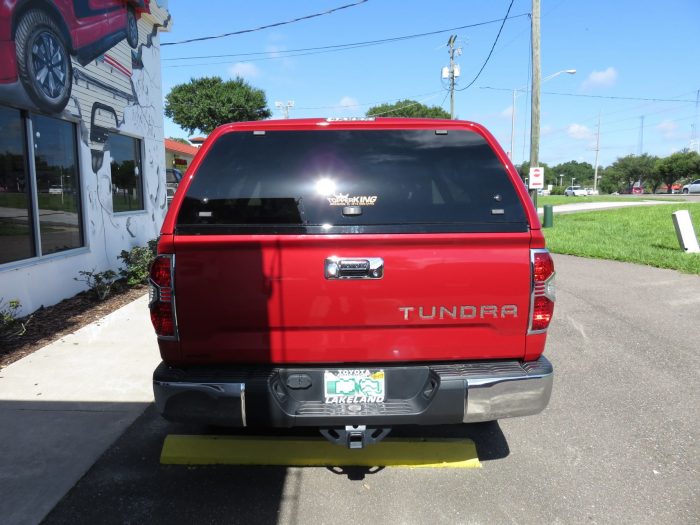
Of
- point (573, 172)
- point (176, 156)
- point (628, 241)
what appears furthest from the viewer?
point (573, 172)

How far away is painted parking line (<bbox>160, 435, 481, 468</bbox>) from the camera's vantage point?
317 centimetres

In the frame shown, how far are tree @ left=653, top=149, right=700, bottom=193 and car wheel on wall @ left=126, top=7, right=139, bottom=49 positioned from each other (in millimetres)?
81342

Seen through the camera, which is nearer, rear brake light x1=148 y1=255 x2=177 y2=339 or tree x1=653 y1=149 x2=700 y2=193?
rear brake light x1=148 y1=255 x2=177 y2=339

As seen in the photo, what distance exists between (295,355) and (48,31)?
6157mm

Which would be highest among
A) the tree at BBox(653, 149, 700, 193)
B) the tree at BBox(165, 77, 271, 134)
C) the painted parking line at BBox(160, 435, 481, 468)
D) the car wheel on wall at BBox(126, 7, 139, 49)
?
the tree at BBox(165, 77, 271, 134)

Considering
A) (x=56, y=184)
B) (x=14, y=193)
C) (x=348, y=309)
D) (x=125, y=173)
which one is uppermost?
(x=125, y=173)

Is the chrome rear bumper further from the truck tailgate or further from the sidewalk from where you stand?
the sidewalk

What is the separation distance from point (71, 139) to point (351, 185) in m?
6.14

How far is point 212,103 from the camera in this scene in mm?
40812

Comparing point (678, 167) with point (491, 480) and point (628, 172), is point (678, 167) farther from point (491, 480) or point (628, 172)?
point (491, 480)

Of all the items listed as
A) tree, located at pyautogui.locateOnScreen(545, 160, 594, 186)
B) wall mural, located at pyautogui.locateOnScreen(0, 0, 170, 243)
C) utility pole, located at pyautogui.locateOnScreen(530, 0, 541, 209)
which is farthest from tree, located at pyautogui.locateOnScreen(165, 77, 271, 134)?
tree, located at pyautogui.locateOnScreen(545, 160, 594, 186)

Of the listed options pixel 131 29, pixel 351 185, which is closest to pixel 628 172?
pixel 131 29

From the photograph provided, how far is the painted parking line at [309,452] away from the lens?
317 centimetres

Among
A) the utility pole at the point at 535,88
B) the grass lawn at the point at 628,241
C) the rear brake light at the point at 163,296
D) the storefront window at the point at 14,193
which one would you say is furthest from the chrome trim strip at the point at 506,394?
the utility pole at the point at 535,88
